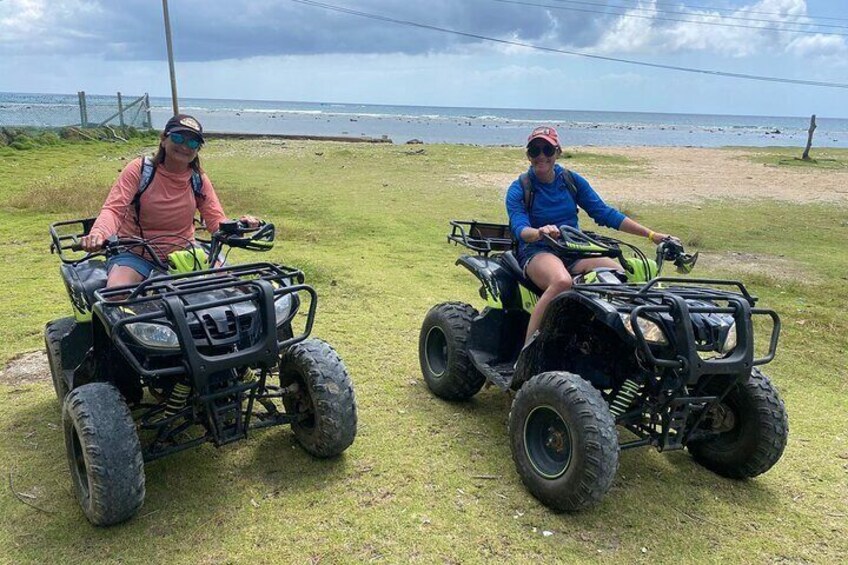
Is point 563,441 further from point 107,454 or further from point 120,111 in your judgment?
point 120,111

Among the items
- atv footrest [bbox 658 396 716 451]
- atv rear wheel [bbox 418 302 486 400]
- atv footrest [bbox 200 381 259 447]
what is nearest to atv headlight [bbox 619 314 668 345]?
atv footrest [bbox 658 396 716 451]

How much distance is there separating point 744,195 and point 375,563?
53.7ft

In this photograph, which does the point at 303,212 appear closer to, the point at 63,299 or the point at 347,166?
the point at 63,299

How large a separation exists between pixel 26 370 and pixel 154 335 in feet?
8.15

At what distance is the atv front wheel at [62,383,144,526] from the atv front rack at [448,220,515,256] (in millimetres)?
2539

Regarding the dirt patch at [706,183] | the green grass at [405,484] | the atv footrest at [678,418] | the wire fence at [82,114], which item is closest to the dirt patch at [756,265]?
the green grass at [405,484]

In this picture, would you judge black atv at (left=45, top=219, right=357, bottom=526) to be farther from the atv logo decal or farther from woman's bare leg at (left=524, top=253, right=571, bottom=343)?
woman's bare leg at (left=524, top=253, right=571, bottom=343)

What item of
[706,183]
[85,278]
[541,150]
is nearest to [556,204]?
[541,150]

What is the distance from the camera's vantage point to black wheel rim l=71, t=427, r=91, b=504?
308 cm

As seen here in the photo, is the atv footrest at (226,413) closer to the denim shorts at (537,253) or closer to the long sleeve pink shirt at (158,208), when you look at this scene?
the long sleeve pink shirt at (158,208)

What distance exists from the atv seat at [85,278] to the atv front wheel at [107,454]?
78 centimetres

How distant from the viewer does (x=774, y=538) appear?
3.17 meters

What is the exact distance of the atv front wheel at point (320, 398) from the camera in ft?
11.4

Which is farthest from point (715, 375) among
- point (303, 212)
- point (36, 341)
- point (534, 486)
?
point (303, 212)
